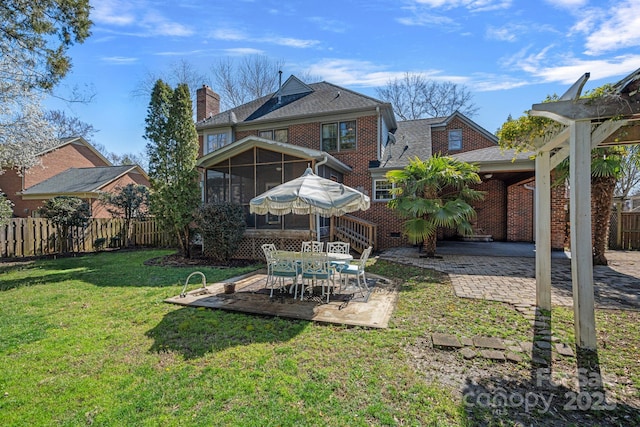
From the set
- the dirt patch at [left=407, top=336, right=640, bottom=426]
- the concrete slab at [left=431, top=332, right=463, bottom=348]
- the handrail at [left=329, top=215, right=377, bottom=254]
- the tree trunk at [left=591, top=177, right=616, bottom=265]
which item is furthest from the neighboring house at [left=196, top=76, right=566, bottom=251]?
the dirt patch at [left=407, top=336, right=640, bottom=426]

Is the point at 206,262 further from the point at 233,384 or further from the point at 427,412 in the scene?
the point at 427,412

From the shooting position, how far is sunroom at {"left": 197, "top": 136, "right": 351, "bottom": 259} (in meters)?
11.4

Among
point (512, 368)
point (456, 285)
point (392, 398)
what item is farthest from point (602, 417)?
point (456, 285)

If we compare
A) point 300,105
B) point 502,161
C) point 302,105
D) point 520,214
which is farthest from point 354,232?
point 520,214

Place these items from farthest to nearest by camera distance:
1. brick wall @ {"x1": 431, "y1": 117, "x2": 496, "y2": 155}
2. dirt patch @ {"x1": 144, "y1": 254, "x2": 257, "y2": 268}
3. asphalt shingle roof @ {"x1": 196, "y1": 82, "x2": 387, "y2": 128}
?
brick wall @ {"x1": 431, "y1": 117, "x2": 496, "y2": 155}, asphalt shingle roof @ {"x1": 196, "y1": 82, "x2": 387, "y2": 128}, dirt patch @ {"x1": 144, "y1": 254, "x2": 257, "y2": 268}

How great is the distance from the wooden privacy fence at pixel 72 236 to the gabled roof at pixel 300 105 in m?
6.44

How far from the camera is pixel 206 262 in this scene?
412 inches

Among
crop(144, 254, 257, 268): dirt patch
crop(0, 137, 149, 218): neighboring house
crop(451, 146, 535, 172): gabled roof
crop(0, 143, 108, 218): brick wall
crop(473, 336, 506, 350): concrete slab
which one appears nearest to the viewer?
crop(473, 336, 506, 350): concrete slab

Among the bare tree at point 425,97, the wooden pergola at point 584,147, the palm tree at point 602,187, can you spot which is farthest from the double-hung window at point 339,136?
the bare tree at point 425,97

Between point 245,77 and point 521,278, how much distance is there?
85.8 feet

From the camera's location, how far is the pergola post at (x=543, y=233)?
16.3ft

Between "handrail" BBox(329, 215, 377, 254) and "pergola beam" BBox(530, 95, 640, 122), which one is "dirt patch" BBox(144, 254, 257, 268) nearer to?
"handrail" BBox(329, 215, 377, 254)

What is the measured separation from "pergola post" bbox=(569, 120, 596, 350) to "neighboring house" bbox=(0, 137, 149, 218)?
21563mm

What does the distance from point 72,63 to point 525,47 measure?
13.2m
